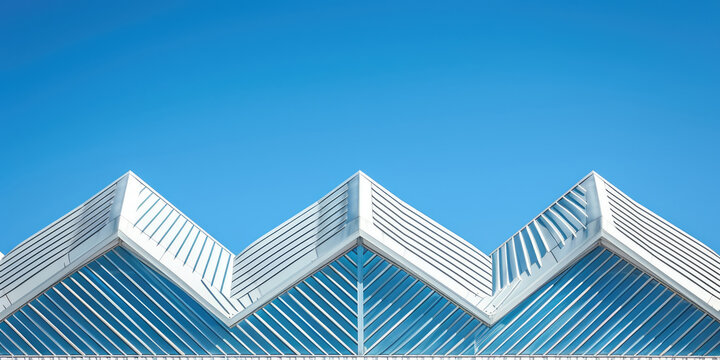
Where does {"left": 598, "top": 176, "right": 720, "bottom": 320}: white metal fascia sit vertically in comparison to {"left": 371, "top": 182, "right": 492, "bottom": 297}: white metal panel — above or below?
below

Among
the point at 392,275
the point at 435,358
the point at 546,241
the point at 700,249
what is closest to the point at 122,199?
the point at 392,275

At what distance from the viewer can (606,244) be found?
49.2 meters

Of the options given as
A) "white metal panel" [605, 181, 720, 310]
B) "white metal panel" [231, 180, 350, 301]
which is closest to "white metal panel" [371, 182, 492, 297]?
"white metal panel" [231, 180, 350, 301]

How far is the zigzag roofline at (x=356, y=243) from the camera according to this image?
4984 centimetres

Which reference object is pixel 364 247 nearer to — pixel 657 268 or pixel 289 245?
pixel 289 245

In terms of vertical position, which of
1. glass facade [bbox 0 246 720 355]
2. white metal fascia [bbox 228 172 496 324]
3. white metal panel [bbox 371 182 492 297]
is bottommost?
glass facade [bbox 0 246 720 355]

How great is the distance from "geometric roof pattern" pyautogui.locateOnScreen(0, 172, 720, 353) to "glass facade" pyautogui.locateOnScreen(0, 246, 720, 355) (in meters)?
0.56

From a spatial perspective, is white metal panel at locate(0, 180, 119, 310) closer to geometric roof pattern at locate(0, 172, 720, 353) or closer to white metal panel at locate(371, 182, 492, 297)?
geometric roof pattern at locate(0, 172, 720, 353)

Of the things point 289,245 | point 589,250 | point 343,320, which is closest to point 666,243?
point 589,250

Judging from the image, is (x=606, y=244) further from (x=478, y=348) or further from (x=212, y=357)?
(x=212, y=357)

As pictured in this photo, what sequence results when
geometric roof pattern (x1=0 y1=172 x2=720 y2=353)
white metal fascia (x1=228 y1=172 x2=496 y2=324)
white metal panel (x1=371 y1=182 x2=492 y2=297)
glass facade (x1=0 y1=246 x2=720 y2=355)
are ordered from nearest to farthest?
white metal fascia (x1=228 y1=172 x2=496 y2=324)
geometric roof pattern (x1=0 y1=172 x2=720 y2=353)
glass facade (x1=0 y1=246 x2=720 y2=355)
white metal panel (x1=371 y1=182 x2=492 y2=297)

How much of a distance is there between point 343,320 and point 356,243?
4.23m

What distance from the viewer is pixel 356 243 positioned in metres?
49.6

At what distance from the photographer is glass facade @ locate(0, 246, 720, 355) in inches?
1983
